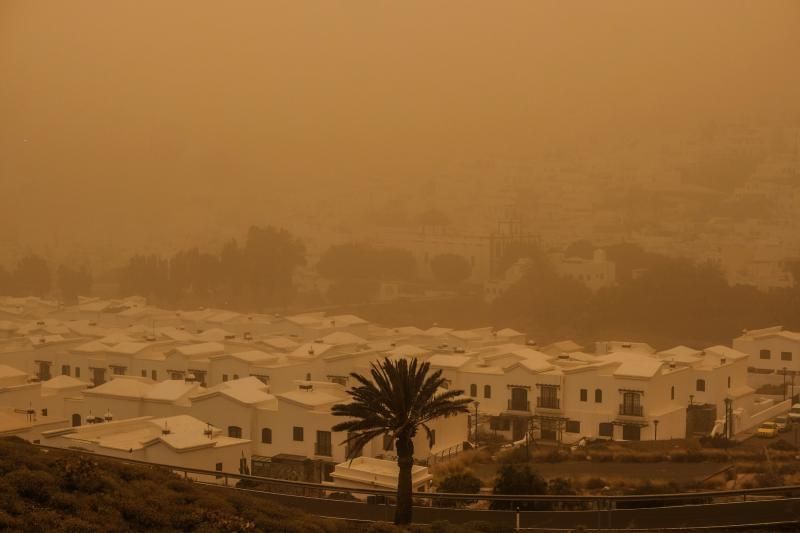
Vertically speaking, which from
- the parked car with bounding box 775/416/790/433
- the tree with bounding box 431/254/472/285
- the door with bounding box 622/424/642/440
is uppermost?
the tree with bounding box 431/254/472/285

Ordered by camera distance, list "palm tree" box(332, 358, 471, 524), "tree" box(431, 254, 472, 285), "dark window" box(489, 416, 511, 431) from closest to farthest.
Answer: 1. "palm tree" box(332, 358, 471, 524)
2. "dark window" box(489, 416, 511, 431)
3. "tree" box(431, 254, 472, 285)

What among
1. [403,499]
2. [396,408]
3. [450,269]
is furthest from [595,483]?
[450,269]

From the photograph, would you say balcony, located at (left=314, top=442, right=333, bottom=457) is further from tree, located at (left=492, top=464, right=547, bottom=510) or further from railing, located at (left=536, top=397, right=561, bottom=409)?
tree, located at (left=492, top=464, right=547, bottom=510)

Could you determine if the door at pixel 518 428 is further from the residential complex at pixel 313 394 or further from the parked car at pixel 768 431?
the parked car at pixel 768 431

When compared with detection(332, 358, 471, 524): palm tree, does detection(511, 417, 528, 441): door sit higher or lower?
lower

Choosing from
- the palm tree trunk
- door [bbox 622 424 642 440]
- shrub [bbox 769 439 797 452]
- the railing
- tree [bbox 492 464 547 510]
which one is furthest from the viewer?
the railing

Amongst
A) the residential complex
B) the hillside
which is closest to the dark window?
the residential complex
